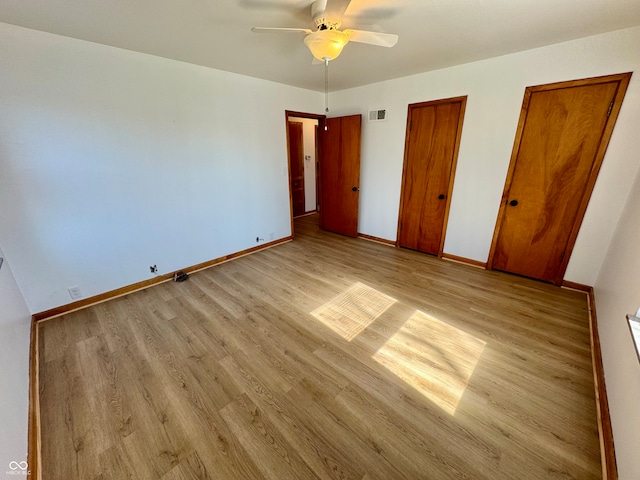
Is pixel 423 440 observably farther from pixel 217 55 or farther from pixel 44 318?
pixel 217 55

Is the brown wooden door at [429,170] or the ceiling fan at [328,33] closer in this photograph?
the ceiling fan at [328,33]

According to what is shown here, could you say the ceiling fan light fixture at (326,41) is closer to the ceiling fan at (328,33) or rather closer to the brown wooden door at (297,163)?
the ceiling fan at (328,33)

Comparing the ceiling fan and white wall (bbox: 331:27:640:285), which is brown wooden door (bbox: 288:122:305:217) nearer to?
white wall (bbox: 331:27:640:285)

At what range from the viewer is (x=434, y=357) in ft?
6.13

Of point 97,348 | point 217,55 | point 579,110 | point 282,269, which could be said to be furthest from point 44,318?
point 579,110

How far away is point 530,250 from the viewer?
2.90m

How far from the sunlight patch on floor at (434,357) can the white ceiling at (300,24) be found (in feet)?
7.88

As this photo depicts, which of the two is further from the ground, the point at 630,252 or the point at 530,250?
the point at 630,252

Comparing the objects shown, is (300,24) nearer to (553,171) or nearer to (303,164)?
(553,171)

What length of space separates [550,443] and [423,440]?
0.65 meters

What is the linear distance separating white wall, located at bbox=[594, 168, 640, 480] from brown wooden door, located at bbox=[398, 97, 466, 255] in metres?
1.56

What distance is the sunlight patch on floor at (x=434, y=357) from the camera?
5.31 ft

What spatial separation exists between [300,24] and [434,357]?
277 cm

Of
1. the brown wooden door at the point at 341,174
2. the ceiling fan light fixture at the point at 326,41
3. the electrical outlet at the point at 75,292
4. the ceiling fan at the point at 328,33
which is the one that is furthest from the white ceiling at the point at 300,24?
the electrical outlet at the point at 75,292
